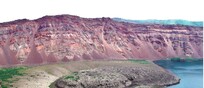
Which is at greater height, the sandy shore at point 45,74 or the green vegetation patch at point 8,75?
the green vegetation patch at point 8,75

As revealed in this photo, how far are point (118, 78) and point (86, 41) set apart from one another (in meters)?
46.2

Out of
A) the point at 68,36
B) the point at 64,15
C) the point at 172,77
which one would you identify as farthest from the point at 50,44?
the point at 172,77

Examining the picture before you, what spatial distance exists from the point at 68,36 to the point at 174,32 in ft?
173

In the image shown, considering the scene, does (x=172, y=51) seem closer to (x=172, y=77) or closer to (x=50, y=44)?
(x=50, y=44)

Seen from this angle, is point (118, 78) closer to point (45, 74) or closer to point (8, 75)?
point (45, 74)

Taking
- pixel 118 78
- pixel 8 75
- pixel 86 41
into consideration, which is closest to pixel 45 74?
pixel 8 75

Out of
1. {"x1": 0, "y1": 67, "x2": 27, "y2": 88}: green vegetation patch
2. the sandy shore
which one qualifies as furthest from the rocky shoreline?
{"x1": 0, "y1": 67, "x2": 27, "y2": 88}: green vegetation patch

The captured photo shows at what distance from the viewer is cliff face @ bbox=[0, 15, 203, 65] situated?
106312 millimetres

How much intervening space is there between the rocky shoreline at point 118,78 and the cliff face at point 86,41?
28812mm

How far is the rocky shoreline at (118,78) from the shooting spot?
227 feet

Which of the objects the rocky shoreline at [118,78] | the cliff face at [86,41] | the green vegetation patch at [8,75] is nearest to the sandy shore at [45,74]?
the green vegetation patch at [8,75]

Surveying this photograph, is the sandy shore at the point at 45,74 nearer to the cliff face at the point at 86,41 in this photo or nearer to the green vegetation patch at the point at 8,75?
the green vegetation patch at the point at 8,75

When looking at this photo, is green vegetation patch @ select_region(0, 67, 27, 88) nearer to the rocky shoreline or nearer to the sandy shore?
the sandy shore

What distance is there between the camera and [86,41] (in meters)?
118
